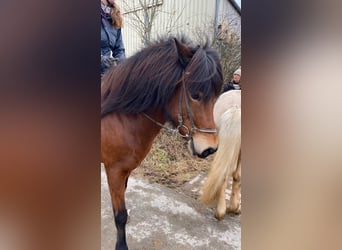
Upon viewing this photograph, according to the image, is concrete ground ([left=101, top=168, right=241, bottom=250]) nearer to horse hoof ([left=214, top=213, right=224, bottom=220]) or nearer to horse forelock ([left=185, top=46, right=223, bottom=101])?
horse hoof ([left=214, top=213, right=224, bottom=220])

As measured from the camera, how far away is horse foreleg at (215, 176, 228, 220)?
28.1 inches

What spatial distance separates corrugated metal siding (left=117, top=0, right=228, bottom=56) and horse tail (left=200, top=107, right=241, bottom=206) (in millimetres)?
210

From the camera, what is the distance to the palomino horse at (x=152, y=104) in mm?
672

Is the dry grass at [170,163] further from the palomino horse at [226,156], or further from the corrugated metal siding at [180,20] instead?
the corrugated metal siding at [180,20]

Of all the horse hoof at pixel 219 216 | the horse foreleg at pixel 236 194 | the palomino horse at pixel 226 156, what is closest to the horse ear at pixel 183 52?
the palomino horse at pixel 226 156

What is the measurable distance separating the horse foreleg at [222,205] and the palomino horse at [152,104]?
0.35ft

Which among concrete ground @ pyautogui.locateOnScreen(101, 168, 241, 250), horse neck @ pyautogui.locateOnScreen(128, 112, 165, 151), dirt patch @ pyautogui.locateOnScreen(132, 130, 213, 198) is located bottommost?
concrete ground @ pyautogui.locateOnScreen(101, 168, 241, 250)

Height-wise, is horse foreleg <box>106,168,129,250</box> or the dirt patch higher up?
the dirt patch

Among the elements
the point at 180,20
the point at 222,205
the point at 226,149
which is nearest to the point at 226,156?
the point at 226,149

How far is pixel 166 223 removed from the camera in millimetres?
720

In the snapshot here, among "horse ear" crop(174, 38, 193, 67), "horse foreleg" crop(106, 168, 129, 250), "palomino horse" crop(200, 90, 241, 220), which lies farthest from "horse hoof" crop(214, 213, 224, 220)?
"horse ear" crop(174, 38, 193, 67)
